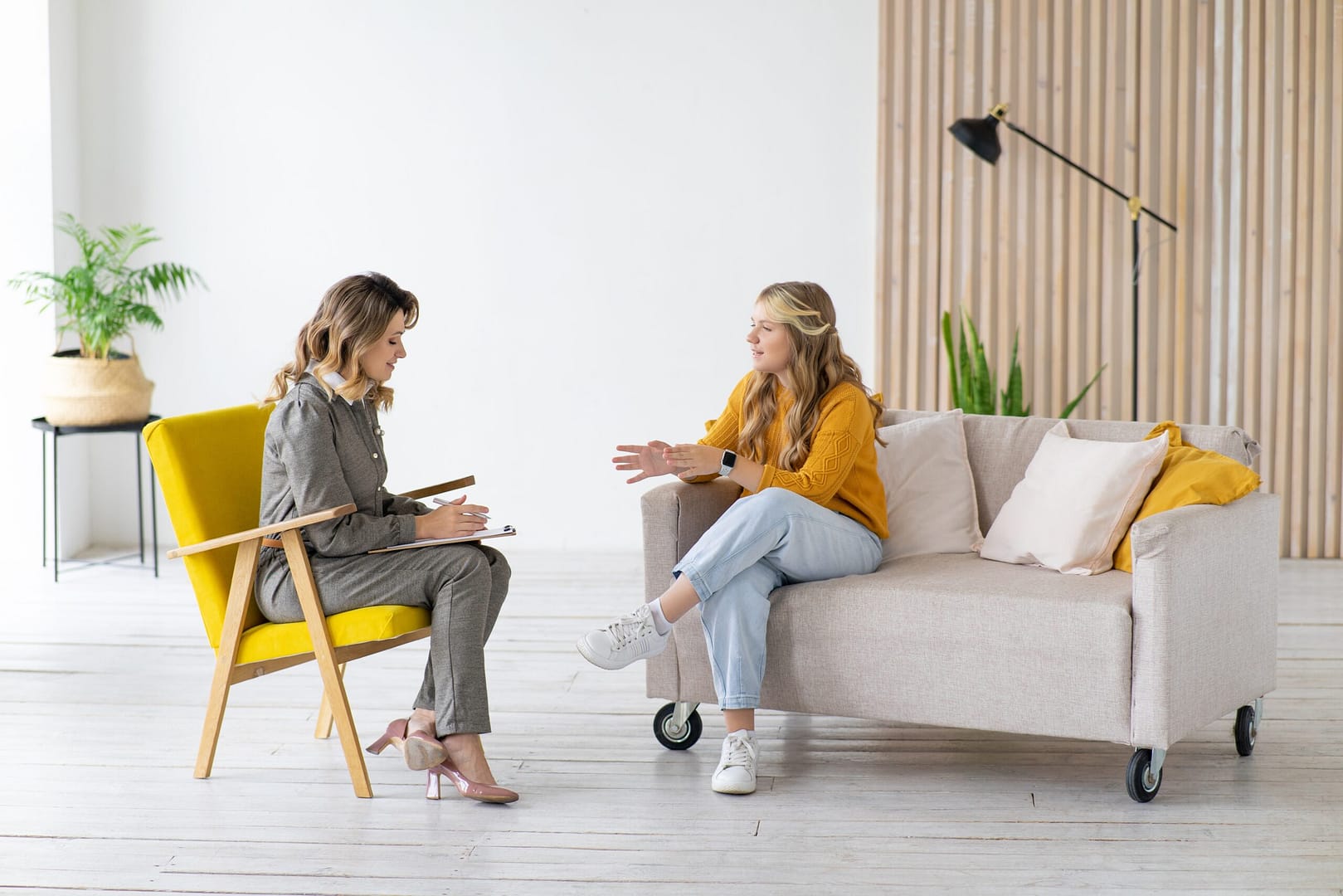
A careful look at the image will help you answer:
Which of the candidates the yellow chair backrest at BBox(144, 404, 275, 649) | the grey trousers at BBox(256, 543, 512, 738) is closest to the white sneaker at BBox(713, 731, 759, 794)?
the grey trousers at BBox(256, 543, 512, 738)

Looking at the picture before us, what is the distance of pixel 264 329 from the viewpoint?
5.44 meters

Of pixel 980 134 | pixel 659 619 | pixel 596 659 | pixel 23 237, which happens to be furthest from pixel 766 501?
pixel 23 237

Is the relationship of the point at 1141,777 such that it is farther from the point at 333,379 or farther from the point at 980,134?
the point at 980,134

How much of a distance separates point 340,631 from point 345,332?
1.98 ft

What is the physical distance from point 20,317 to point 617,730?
3396 mm

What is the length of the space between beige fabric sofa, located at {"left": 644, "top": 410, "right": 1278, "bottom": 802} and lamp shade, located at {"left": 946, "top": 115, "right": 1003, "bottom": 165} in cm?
218

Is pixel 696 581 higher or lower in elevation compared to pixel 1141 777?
higher

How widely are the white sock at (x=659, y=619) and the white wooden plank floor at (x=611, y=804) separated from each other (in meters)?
0.32

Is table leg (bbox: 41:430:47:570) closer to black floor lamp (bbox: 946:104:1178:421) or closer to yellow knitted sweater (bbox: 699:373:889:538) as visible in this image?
yellow knitted sweater (bbox: 699:373:889:538)

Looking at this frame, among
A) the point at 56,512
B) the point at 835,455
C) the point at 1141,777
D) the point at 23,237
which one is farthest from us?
the point at 23,237

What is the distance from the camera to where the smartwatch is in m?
2.91

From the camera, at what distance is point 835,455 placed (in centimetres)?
286

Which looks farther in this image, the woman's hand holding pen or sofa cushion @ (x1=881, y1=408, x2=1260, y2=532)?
sofa cushion @ (x1=881, y1=408, x2=1260, y2=532)

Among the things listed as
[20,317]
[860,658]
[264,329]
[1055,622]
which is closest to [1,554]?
[20,317]
